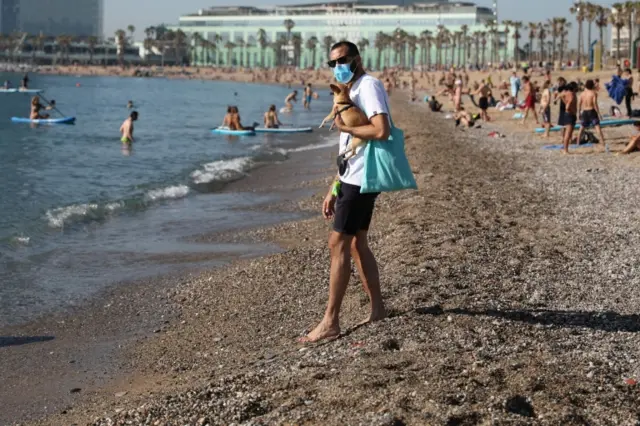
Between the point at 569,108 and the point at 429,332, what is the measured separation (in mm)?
14691

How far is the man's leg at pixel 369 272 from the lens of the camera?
6.25 m

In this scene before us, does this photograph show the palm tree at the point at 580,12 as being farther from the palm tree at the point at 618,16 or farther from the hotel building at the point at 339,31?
the hotel building at the point at 339,31

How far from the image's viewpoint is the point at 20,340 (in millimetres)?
7809

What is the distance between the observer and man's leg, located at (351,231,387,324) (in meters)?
6.25

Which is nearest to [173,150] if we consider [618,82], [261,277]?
[618,82]

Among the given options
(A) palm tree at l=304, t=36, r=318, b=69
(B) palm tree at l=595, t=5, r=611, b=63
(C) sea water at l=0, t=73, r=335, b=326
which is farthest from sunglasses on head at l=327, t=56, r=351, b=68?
(A) palm tree at l=304, t=36, r=318, b=69

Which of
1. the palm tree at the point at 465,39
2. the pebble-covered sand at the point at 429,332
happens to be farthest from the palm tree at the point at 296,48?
the pebble-covered sand at the point at 429,332

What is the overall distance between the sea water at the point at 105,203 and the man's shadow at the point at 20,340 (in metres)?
0.53

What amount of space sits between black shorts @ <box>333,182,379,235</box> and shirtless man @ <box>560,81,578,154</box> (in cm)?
1454

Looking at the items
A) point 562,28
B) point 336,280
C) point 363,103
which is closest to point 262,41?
point 562,28

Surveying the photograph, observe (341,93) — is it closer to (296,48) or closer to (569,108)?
(569,108)

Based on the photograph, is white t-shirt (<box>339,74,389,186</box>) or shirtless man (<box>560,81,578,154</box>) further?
shirtless man (<box>560,81,578,154</box>)

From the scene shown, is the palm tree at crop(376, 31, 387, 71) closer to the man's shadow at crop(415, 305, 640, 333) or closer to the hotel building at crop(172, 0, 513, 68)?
the hotel building at crop(172, 0, 513, 68)

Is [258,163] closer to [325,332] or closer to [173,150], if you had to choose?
[173,150]
